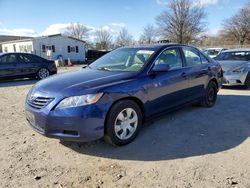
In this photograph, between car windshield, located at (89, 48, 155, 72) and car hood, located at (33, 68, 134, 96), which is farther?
car windshield, located at (89, 48, 155, 72)

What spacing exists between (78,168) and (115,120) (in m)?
0.86

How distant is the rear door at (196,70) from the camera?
5.51 meters

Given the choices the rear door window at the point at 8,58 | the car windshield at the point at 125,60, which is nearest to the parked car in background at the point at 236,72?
the car windshield at the point at 125,60

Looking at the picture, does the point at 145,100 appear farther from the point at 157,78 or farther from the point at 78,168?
→ the point at 78,168

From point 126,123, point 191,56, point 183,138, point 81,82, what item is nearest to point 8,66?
point 191,56

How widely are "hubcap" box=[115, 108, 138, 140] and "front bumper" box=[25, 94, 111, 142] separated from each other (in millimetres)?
313

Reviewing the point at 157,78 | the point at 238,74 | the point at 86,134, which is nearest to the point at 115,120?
the point at 86,134

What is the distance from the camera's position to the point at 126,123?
13.3ft

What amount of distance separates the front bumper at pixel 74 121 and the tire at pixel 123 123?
14 centimetres

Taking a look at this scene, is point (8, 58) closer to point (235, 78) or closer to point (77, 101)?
point (235, 78)

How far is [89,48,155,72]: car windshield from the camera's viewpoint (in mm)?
4621

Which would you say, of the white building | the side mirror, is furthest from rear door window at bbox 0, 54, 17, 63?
the white building

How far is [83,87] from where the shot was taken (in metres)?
3.73

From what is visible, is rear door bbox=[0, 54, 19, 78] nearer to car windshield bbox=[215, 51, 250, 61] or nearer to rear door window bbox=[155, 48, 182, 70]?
car windshield bbox=[215, 51, 250, 61]
